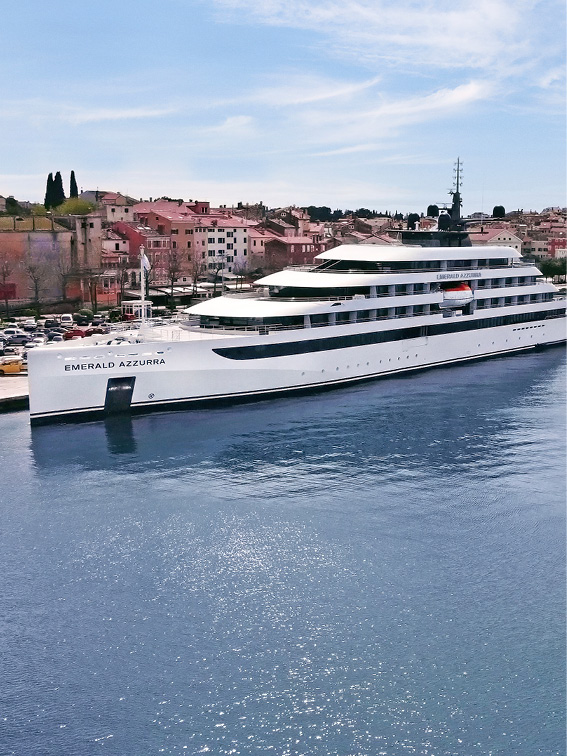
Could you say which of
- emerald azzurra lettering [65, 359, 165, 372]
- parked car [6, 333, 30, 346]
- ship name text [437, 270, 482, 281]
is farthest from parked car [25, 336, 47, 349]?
ship name text [437, 270, 482, 281]

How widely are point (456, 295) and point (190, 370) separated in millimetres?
16714

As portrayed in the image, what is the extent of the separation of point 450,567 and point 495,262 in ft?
100

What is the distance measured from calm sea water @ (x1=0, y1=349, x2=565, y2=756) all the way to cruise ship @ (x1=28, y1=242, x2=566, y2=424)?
258 centimetres

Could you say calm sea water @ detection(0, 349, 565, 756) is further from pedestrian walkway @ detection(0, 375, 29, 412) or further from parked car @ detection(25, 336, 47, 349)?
parked car @ detection(25, 336, 47, 349)

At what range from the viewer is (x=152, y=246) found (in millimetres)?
65750

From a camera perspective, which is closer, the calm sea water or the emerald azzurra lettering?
the calm sea water

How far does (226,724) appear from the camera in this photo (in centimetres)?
1224

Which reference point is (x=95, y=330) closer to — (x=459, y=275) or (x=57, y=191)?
(x=459, y=275)

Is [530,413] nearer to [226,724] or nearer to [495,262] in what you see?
[495,262]

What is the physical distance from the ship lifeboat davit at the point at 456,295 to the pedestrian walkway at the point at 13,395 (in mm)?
20756

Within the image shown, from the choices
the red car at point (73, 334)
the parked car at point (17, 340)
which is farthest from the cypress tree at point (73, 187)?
the parked car at point (17, 340)

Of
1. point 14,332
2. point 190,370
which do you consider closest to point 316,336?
point 190,370

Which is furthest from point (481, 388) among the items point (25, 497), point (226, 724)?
point (226, 724)

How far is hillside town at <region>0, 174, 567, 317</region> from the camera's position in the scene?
53.8 metres
